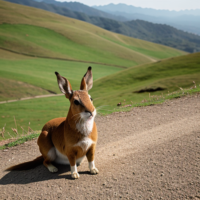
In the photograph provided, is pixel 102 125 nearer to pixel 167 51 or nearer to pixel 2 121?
pixel 2 121

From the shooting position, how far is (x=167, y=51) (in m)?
134

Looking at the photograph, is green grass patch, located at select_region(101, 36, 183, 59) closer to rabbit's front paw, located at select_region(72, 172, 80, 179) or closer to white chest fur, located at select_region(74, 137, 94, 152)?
rabbit's front paw, located at select_region(72, 172, 80, 179)

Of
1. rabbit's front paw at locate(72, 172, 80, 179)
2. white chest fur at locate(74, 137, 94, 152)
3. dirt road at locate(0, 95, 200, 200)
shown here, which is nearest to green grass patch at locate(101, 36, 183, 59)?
dirt road at locate(0, 95, 200, 200)

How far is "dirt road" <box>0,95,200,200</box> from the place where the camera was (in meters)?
5.09

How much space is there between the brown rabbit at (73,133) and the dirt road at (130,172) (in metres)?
0.40

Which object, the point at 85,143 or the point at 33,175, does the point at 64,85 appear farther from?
the point at 33,175

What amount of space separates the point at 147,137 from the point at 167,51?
135182 mm

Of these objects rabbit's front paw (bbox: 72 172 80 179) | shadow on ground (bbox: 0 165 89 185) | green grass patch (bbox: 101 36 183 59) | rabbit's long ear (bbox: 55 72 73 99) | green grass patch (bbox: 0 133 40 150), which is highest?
green grass patch (bbox: 101 36 183 59)

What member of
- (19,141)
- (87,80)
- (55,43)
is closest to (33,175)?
(87,80)

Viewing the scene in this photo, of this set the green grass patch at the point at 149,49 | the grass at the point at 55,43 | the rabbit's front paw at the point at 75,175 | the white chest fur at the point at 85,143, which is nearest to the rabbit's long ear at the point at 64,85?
the white chest fur at the point at 85,143

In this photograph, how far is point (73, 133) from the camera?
505 centimetres

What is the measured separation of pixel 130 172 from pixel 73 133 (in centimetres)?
189

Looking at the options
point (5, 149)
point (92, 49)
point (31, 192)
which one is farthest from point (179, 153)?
point (92, 49)

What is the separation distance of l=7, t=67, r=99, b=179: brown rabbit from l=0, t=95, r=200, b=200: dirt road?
1.31 feet
